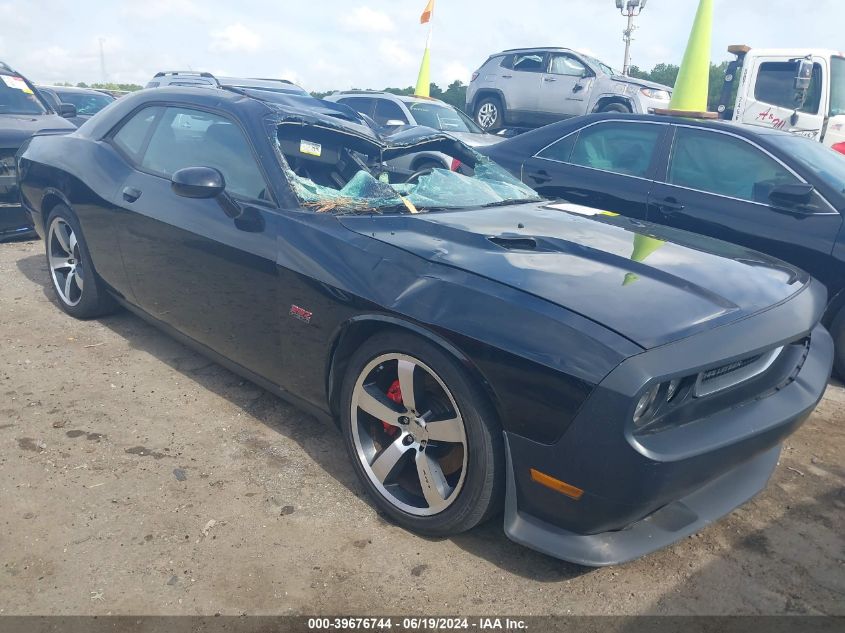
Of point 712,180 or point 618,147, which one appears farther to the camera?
point 618,147

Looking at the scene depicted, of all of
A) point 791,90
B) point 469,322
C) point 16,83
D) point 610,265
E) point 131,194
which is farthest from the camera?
point 791,90

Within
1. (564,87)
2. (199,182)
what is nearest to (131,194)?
(199,182)

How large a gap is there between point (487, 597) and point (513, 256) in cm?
119

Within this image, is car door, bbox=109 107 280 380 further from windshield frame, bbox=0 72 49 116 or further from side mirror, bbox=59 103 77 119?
side mirror, bbox=59 103 77 119

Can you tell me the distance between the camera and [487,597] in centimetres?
221

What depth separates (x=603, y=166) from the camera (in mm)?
5180

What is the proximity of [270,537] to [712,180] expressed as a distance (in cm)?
383

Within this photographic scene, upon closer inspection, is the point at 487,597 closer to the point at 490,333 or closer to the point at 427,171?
the point at 490,333

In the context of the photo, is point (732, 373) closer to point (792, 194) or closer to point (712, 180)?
point (792, 194)

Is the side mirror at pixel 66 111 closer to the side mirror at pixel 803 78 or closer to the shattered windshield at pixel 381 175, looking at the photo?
the shattered windshield at pixel 381 175

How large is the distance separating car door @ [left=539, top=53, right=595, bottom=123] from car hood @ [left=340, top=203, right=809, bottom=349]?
1034cm

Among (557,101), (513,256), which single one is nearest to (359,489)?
(513,256)

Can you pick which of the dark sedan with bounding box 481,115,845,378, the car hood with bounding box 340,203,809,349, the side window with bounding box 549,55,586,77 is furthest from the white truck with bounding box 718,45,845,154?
the car hood with bounding box 340,203,809,349

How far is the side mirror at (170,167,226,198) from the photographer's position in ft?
9.75
